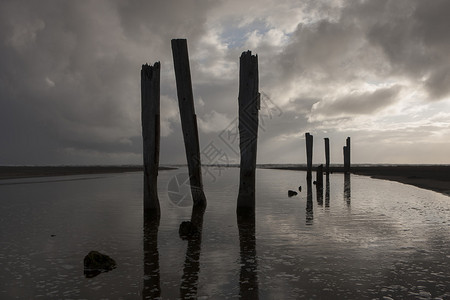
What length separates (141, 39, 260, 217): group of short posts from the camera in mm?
9828

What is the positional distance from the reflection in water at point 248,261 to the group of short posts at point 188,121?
166 centimetres

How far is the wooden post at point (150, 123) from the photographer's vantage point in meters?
9.80

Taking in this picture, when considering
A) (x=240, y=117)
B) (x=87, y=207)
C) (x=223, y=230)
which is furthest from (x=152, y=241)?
(x=87, y=207)

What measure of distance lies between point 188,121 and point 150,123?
1.76m

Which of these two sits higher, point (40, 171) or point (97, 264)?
point (40, 171)

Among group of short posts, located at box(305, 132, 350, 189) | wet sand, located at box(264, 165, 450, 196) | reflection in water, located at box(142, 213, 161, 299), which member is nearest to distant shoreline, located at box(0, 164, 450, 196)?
wet sand, located at box(264, 165, 450, 196)

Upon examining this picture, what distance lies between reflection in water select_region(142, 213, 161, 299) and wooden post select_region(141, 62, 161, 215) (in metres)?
0.80

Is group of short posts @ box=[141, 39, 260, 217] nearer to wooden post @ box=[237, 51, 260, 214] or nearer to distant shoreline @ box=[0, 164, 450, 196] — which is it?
wooden post @ box=[237, 51, 260, 214]

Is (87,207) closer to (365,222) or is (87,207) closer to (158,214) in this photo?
(158,214)

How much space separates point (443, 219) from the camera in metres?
→ 9.15

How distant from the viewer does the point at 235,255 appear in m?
5.89

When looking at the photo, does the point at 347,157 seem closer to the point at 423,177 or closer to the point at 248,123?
the point at 423,177

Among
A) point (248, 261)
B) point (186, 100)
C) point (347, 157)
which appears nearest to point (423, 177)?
point (347, 157)

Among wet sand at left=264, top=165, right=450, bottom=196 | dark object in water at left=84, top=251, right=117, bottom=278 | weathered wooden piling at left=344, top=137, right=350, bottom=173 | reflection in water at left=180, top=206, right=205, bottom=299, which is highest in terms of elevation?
weathered wooden piling at left=344, top=137, right=350, bottom=173
